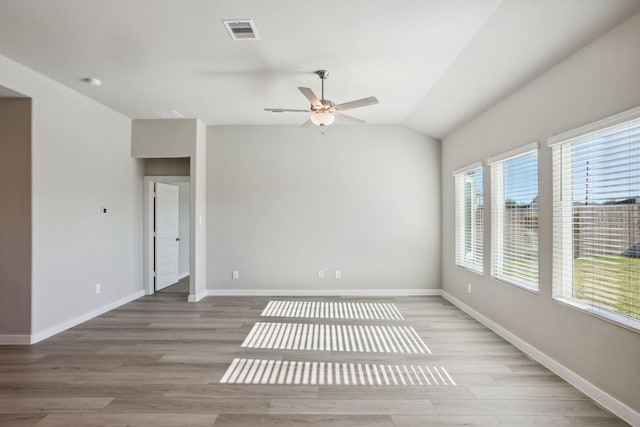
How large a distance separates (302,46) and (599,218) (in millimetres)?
2883

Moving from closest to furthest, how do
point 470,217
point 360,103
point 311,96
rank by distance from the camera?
point 311,96 < point 360,103 < point 470,217

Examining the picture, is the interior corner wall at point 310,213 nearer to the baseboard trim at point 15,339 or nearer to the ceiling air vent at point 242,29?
the baseboard trim at point 15,339

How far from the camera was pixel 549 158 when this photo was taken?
3.10 m

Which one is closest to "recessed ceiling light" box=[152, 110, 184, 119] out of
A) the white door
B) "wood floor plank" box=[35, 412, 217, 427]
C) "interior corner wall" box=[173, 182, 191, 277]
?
the white door

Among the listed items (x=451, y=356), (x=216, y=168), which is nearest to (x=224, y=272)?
(x=216, y=168)

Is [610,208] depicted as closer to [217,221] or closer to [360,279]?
[360,279]

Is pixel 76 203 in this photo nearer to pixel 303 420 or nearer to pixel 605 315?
pixel 303 420

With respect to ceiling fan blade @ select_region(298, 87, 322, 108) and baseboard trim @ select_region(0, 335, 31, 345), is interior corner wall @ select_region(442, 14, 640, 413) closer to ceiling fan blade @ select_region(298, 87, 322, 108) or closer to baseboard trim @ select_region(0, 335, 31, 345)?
ceiling fan blade @ select_region(298, 87, 322, 108)

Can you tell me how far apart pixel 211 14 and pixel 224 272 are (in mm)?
4178

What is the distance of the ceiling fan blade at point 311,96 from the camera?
3.22 m

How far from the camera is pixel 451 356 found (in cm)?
337

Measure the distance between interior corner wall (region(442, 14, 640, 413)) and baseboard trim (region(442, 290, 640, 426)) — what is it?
4 centimetres

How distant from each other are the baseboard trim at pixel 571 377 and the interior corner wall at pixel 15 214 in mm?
5249

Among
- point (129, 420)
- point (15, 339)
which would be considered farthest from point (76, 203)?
point (129, 420)
